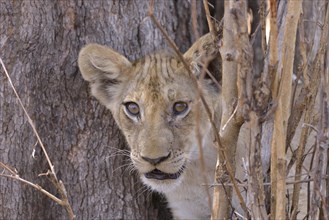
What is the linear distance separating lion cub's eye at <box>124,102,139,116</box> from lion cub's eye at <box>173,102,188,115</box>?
20 cm

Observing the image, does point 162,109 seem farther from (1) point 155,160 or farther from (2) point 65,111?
(2) point 65,111

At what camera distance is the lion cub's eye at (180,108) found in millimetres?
3596

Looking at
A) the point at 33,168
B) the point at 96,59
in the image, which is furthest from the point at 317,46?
the point at 33,168

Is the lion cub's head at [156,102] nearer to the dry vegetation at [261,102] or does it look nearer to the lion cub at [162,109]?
the lion cub at [162,109]

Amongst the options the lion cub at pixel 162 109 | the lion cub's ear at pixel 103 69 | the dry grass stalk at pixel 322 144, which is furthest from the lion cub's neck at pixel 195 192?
the dry grass stalk at pixel 322 144

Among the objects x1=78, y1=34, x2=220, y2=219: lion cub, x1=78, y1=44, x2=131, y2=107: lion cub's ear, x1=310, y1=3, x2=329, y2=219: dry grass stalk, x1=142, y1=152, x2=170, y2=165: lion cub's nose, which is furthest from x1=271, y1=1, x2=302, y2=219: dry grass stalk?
x1=78, y1=44, x2=131, y2=107: lion cub's ear

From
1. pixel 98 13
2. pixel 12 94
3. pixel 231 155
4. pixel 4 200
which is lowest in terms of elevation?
pixel 4 200

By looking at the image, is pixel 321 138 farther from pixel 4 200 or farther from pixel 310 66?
pixel 4 200

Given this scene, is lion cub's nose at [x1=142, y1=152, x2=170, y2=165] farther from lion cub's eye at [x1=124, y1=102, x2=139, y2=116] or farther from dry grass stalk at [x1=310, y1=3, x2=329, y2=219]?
dry grass stalk at [x1=310, y1=3, x2=329, y2=219]

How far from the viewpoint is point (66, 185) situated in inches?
156

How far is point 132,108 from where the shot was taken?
3693mm

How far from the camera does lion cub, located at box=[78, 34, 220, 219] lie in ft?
11.3

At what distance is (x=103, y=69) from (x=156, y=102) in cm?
42

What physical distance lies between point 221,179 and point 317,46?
79cm
